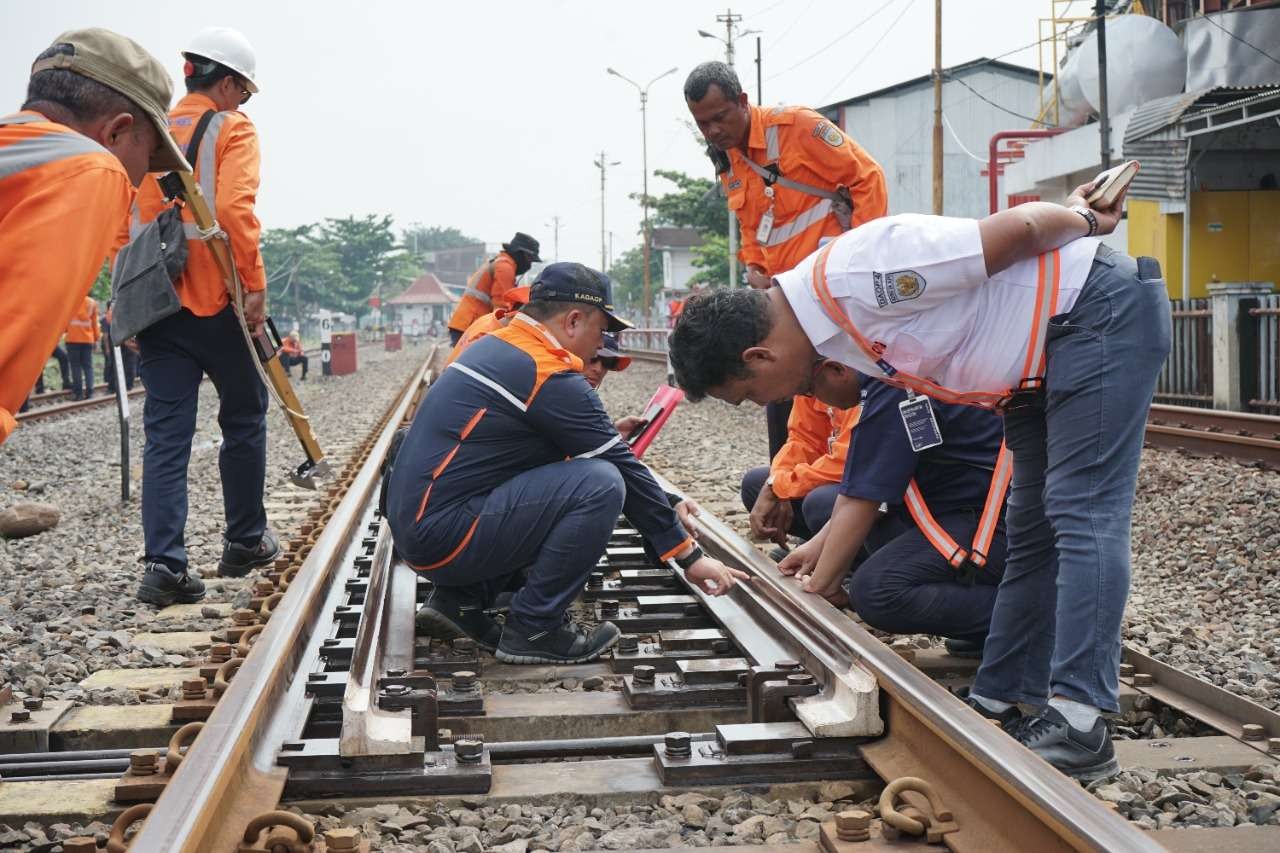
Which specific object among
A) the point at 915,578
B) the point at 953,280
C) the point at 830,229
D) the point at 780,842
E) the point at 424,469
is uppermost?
the point at 830,229

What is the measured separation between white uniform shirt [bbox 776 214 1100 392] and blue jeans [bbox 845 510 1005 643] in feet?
2.87

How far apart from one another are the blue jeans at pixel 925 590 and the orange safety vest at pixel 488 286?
6.10m

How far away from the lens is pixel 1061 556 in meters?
2.78

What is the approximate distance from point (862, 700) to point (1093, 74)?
76.2 feet

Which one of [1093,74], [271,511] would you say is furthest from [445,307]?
[271,511]

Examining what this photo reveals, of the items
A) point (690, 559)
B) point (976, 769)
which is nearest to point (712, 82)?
point (690, 559)

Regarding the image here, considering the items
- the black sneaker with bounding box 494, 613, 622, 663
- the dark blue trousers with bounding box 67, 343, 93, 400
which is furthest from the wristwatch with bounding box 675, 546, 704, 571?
the dark blue trousers with bounding box 67, 343, 93, 400

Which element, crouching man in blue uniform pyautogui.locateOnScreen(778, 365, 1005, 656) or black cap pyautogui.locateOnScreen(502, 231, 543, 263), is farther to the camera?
black cap pyautogui.locateOnScreen(502, 231, 543, 263)

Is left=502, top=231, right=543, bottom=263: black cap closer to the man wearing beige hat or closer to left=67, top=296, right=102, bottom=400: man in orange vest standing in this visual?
the man wearing beige hat

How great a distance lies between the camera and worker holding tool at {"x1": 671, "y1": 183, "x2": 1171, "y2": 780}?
2.69 metres

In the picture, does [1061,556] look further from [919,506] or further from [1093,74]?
[1093,74]

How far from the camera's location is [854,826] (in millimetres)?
2332

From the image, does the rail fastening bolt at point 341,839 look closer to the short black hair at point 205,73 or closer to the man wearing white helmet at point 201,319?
the man wearing white helmet at point 201,319

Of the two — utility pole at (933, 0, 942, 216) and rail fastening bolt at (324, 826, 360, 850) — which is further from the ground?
utility pole at (933, 0, 942, 216)
